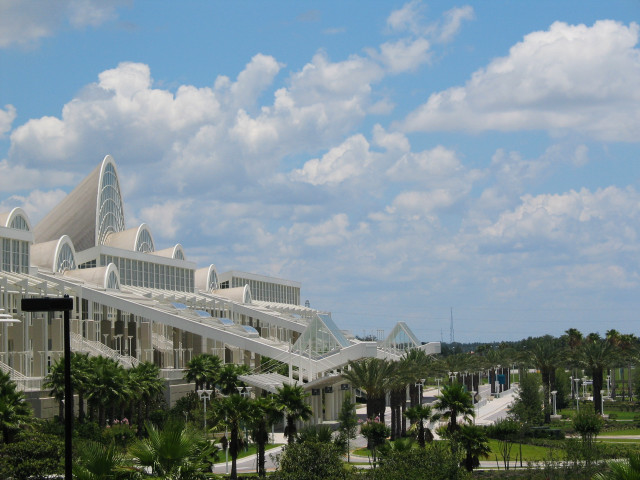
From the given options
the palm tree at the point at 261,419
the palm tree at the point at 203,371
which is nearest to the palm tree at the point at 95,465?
the palm tree at the point at 261,419

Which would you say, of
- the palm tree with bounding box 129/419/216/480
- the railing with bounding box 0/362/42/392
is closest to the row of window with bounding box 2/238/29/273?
the railing with bounding box 0/362/42/392

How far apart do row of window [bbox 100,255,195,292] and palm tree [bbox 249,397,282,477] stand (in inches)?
1847

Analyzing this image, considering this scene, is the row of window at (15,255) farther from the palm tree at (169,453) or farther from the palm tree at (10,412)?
the palm tree at (169,453)

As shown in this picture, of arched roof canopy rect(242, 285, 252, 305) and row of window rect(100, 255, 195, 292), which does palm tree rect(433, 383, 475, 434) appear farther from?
arched roof canopy rect(242, 285, 252, 305)

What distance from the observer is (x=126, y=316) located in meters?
90.4

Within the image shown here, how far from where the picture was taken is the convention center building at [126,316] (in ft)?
230

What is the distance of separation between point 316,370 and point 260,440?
32324 millimetres

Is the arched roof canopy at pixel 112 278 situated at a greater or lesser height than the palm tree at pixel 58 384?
greater

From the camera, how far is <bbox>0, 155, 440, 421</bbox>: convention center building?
70.1 metres

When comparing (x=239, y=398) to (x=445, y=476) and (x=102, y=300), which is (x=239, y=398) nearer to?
(x=445, y=476)

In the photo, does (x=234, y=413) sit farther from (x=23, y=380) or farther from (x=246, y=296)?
(x=246, y=296)

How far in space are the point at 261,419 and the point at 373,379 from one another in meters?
23.5

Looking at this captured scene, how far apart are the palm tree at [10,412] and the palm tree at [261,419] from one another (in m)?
11.5

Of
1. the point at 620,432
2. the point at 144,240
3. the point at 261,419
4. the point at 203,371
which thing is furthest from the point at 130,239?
the point at 261,419
